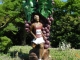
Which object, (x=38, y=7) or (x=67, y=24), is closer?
(x=38, y=7)

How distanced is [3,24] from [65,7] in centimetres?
706

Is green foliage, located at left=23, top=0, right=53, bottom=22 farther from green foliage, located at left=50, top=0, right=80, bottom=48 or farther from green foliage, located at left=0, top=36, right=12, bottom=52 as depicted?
green foliage, located at left=50, top=0, right=80, bottom=48

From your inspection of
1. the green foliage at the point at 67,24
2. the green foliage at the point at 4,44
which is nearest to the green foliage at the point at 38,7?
the green foliage at the point at 4,44

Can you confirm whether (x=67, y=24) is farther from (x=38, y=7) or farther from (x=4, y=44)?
(x=38, y=7)

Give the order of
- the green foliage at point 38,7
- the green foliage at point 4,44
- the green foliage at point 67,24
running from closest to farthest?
the green foliage at point 38,7 < the green foliage at point 4,44 < the green foliage at point 67,24

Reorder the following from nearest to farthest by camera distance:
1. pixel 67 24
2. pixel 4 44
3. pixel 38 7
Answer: pixel 38 7 → pixel 4 44 → pixel 67 24

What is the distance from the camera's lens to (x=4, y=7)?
444 inches

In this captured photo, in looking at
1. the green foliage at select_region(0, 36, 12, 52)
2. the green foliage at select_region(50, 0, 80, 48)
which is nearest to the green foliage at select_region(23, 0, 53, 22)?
the green foliage at select_region(0, 36, 12, 52)

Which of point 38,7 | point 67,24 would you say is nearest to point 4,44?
point 38,7

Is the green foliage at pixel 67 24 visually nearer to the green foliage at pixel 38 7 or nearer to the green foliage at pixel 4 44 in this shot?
the green foliage at pixel 4 44

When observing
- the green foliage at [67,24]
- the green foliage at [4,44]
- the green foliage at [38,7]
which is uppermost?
the green foliage at [38,7]

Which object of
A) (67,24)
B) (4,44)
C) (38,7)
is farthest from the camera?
(67,24)

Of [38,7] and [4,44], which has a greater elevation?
[38,7]

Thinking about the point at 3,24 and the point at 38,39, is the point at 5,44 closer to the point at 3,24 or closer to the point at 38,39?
the point at 3,24
